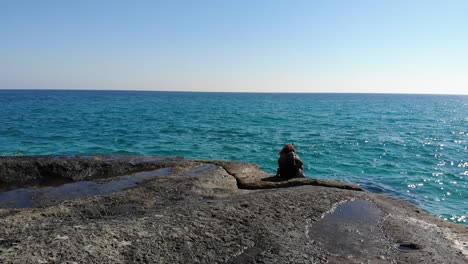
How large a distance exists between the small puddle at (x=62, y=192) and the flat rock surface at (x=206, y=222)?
0.10 ft

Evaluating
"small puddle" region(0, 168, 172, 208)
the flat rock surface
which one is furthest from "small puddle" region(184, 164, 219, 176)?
"small puddle" region(0, 168, 172, 208)

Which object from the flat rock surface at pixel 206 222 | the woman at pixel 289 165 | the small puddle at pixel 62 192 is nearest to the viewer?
the flat rock surface at pixel 206 222

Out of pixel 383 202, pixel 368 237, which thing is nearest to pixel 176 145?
pixel 383 202

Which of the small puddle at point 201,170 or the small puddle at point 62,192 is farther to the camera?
the small puddle at point 201,170

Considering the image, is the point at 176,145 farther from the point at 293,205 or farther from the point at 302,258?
the point at 302,258

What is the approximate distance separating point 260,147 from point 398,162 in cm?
950

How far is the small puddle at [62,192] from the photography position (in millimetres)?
8734

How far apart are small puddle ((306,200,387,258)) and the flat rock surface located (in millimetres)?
21

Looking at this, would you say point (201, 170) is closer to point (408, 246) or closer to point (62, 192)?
point (62, 192)

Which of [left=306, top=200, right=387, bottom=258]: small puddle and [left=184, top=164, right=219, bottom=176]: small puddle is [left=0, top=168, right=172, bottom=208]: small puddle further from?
[left=306, top=200, right=387, bottom=258]: small puddle

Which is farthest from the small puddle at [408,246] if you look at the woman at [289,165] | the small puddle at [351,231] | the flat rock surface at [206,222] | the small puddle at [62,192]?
the small puddle at [62,192]

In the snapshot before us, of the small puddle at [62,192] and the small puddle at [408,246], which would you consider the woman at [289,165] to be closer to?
the small puddle at [62,192]

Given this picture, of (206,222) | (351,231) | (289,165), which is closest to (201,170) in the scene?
(289,165)

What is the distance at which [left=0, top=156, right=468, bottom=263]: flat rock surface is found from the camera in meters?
5.83
